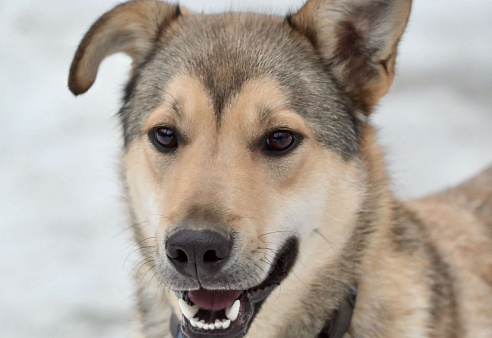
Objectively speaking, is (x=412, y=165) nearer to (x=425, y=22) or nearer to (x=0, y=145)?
(x=425, y=22)

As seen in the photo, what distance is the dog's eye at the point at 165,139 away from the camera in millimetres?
2982

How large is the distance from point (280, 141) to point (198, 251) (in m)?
0.64

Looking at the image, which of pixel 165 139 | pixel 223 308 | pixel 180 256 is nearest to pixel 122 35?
pixel 165 139

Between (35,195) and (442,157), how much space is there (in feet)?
11.6

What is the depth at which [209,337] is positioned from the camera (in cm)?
274

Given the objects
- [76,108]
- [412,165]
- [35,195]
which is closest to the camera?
[35,195]

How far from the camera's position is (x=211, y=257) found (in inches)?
100

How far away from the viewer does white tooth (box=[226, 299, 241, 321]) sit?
9.07ft

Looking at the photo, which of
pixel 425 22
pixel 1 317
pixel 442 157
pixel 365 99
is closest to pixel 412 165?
pixel 442 157

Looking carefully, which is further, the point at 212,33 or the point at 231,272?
the point at 212,33

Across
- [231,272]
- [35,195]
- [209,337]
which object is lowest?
[35,195]

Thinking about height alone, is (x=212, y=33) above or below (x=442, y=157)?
above

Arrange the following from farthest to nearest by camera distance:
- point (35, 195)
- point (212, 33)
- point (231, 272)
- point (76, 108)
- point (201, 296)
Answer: point (76, 108)
point (35, 195)
point (212, 33)
point (201, 296)
point (231, 272)

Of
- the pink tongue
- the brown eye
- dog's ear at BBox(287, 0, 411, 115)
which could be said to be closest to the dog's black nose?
the pink tongue
